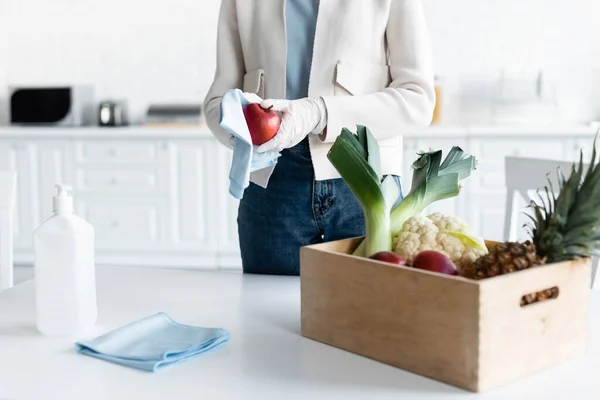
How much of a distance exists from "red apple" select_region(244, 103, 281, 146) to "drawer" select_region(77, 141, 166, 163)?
2790 millimetres

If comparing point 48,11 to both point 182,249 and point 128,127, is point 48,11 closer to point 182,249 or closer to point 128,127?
point 128,127

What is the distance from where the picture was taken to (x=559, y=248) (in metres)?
0.91

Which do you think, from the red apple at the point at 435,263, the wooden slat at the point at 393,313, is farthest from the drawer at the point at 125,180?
the red apple at the point at 435,263

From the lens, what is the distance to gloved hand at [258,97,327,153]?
116 centimetres

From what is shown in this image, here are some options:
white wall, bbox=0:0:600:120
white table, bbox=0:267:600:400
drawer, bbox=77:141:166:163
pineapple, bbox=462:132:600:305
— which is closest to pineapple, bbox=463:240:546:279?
pineapple, bbox=462:132:600:305

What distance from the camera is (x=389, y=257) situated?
95cm

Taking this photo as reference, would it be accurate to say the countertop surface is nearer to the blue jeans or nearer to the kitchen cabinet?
the kitchen cabinet

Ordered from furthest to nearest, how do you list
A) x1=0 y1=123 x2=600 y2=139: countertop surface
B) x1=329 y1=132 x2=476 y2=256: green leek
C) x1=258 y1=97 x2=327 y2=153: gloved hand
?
x1=0 y1=123 x2=600 y2=139: countertop surface → x1=258 y1=97 x2=327 y2=153: gloved hand → x1=329 y1=132 x2=476 y2=256: green leek

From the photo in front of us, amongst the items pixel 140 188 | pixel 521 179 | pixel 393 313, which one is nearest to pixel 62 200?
pixel 393 313

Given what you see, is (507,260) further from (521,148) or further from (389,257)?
(521,148)

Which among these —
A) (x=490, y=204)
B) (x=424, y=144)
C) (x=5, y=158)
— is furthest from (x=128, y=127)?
(x=490, y=204)

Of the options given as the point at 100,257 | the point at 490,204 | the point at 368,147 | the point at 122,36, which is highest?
the point at 122,36

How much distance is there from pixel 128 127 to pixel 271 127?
2950 millimetres

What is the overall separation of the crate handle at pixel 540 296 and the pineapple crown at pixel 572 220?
0.04 meters
